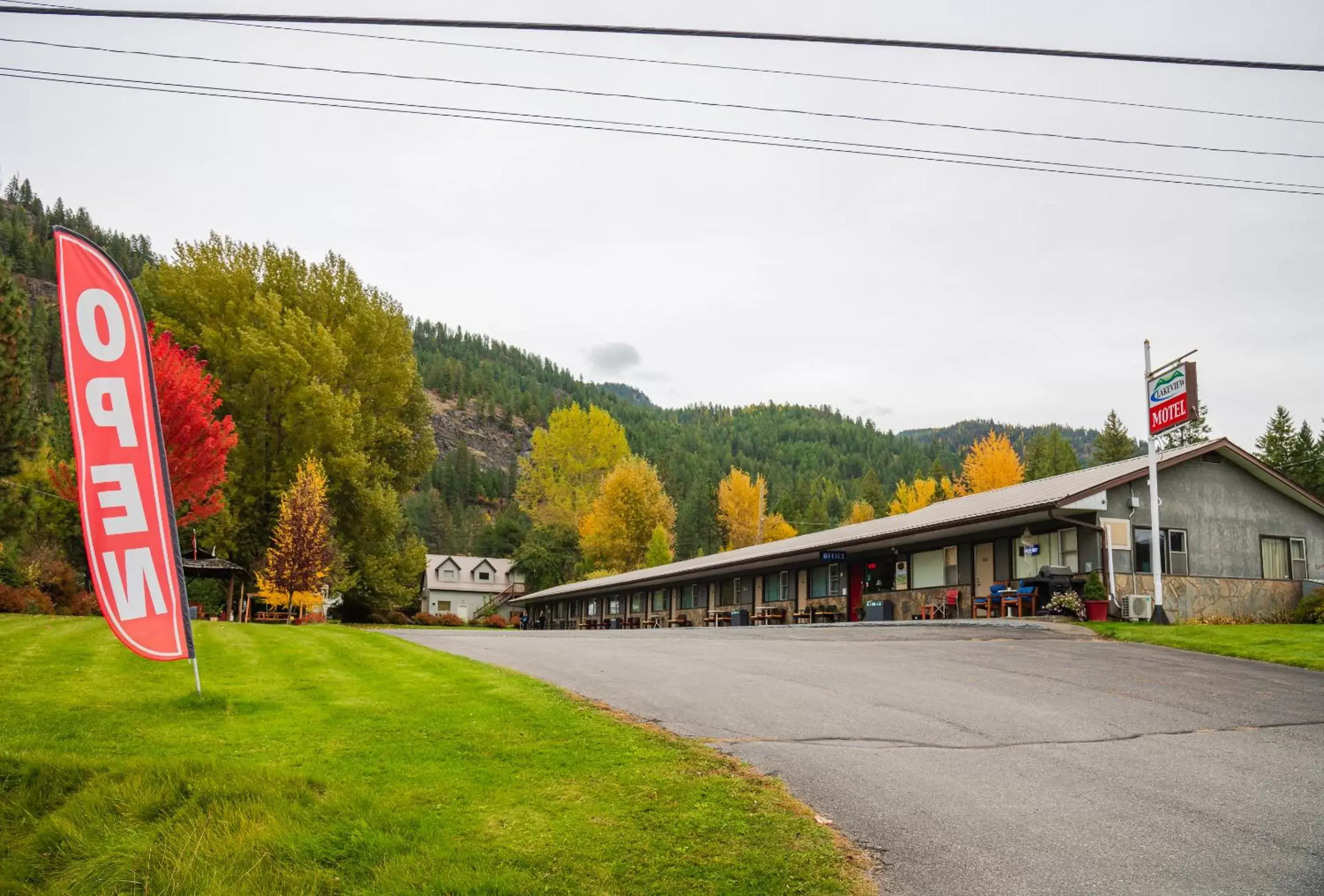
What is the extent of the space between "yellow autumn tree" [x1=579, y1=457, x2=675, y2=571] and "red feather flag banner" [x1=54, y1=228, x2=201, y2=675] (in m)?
50.1

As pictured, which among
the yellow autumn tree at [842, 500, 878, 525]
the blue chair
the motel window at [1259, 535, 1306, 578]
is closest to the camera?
the blue chair

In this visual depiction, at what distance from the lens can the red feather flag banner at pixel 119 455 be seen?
8.59m

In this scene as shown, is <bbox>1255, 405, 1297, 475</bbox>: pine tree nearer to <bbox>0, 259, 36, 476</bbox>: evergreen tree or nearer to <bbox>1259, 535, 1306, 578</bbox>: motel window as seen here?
<bbox>1259, 535, 1306, 578</bbox>: motel window

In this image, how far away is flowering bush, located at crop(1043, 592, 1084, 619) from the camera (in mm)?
23391

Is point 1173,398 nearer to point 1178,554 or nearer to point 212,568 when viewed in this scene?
point 1178,554

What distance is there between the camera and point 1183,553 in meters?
26.1

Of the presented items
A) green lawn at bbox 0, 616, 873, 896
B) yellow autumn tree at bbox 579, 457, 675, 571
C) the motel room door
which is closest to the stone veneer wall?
the motel room door

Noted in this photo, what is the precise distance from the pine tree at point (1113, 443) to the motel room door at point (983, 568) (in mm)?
52954

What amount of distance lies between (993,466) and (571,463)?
1106 inches

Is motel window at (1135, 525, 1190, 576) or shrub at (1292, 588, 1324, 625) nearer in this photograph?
shrub at (1292, 588, 1324, 625)

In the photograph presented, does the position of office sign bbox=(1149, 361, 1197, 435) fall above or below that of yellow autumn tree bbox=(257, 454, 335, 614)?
above

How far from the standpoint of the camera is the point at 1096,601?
23156mm

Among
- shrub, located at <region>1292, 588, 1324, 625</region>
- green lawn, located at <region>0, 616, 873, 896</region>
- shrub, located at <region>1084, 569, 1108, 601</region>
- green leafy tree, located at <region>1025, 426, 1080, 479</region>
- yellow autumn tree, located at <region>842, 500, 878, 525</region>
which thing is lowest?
shrub, located at <region>1292, 588, 1324, 625</region>

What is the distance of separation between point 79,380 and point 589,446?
189 feet
